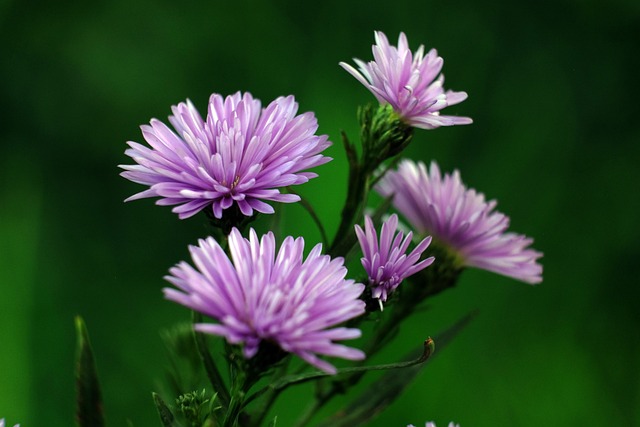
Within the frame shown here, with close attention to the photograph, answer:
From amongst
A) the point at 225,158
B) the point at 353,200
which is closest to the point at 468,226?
the point at 353,200

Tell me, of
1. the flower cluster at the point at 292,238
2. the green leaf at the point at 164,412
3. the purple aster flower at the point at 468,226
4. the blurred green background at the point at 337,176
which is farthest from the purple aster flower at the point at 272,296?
the blurred green background at the point at 337,176

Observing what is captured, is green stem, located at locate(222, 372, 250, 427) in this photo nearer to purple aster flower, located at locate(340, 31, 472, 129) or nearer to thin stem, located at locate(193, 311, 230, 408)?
thin stem, located at locate(193, 311, 230, 408)

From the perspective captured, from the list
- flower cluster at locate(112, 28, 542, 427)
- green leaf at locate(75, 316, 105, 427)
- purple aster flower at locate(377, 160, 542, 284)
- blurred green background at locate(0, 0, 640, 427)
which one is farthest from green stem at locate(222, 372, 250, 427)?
blurred green background at locate(0, 0, 640, 427)

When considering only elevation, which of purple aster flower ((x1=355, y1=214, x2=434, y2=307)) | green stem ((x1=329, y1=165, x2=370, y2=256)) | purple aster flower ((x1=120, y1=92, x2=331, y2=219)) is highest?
purple aster flower ((x1=120, y1=92, x2=331, y2=219))

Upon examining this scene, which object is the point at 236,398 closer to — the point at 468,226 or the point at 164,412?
the point at 164,412

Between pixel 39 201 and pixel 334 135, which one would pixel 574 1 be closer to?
pixel 334 135
